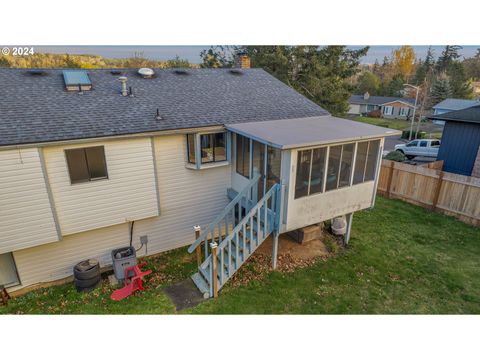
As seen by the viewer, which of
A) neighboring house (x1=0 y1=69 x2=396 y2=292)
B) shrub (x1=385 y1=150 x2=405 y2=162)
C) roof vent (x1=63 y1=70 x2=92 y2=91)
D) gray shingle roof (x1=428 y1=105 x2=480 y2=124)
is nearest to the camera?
neighboring house (x1=0 y1=69 x2=396 y2=292)

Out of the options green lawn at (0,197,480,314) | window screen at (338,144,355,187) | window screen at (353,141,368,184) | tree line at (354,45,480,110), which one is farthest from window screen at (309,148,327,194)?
tree line at (354,45,480,110)

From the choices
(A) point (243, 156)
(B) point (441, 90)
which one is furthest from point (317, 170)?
(B) point (441, 90)

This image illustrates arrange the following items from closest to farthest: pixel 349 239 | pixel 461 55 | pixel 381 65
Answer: pixel 349 239, pixel 461 55, pixel 381 65

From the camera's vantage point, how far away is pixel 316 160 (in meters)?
7.84

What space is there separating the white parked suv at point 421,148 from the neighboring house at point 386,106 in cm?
2586

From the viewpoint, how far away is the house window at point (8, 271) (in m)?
7.82

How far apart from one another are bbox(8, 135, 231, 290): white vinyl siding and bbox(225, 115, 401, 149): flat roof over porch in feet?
6.44

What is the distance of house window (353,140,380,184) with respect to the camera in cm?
854

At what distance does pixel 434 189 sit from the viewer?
41.6ft

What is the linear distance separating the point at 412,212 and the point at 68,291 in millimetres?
13187

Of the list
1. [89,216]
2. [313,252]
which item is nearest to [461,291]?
[313,252]

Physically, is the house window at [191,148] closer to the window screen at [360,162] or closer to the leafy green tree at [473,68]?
the window screen at [360,162]

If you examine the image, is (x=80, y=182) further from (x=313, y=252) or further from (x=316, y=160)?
(x=313, y=252)

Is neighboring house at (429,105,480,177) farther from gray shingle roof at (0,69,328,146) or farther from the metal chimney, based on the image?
the metal chimney
